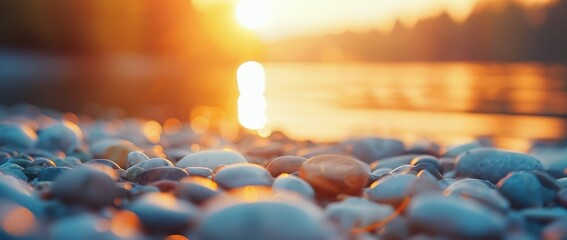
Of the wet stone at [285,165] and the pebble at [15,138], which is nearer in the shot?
the wet stone at [285,165]

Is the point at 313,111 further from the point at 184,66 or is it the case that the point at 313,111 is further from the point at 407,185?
the point at 184,66

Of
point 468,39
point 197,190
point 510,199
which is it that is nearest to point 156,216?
point 197,190

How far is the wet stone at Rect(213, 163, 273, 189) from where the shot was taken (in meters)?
1.97

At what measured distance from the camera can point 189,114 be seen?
10.2 metres

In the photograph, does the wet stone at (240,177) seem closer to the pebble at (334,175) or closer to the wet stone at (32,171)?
the pebble at (334,175)

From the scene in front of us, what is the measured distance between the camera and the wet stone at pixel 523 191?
1.95 m

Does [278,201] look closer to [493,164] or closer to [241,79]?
[493,164]

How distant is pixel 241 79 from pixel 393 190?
26.0 metres

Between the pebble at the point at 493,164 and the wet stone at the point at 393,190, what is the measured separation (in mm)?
667

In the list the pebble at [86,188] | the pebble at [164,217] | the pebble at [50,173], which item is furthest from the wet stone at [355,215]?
the pebble at [50,173]

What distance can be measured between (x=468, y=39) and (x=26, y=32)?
61.3 metres

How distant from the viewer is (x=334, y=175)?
2.00 m

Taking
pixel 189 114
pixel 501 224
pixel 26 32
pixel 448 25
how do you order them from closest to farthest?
pixel 501 224 < pixel 189 114 < pixel 26 32 < pixel 448 25

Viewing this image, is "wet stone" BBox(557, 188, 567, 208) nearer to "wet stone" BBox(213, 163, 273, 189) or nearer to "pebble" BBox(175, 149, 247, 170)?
"wet stone" BBox(213, 163, 273, 189)
